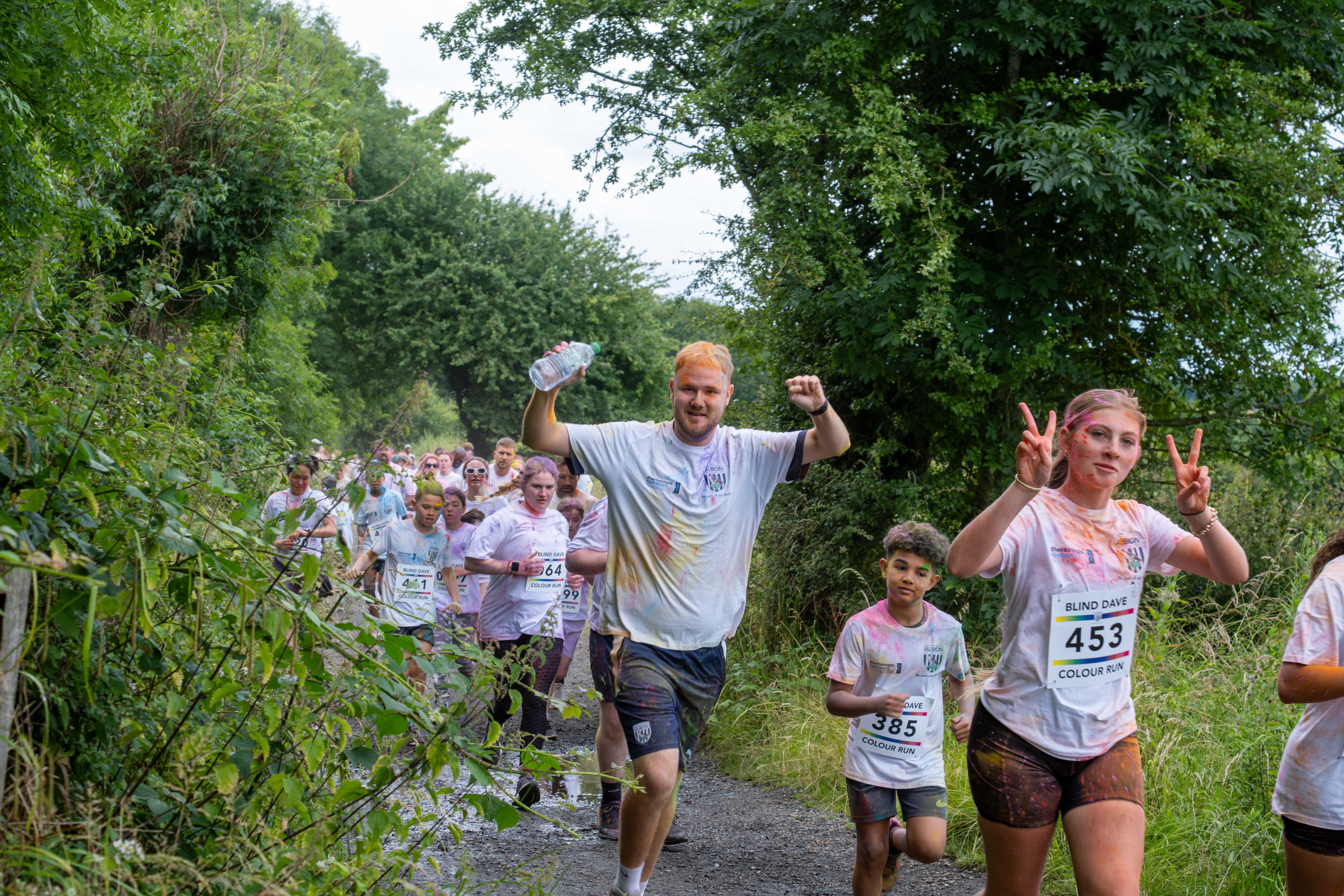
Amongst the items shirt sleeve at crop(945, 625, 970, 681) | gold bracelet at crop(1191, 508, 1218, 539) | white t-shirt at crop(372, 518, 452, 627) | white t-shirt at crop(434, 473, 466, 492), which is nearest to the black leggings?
white t-shirt at crop(372, 518, 452, 627)

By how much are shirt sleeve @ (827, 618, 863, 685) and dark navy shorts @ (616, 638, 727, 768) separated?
2.20 feet

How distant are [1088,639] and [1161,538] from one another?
519mm

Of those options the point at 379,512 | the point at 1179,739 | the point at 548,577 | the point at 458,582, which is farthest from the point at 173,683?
the point at 379,512

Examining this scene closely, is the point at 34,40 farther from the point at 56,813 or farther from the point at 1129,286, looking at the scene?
the point at 1129,286

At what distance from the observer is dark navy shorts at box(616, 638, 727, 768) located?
446cm

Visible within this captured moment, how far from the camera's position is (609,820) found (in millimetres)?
6473

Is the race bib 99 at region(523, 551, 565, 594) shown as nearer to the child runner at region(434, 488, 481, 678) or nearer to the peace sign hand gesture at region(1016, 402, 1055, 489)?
the child runner at region(434, 488, 481, 678)

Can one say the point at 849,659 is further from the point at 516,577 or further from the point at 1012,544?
the point at 516,577

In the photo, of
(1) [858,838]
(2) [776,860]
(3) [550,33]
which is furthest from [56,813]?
(3) [550,33]

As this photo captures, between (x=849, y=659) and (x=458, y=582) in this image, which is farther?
(x=458, y=582)

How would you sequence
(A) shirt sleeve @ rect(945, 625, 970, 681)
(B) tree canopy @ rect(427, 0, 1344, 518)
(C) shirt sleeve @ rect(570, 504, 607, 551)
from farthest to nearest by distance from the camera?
(B) tree canopy @ rect(427, 0, 1344, 518), (C) shirt sleeve @ rect(570, 504, 607, 551), (A) shirt sleeve @ rect(945, 625, 970, 681)

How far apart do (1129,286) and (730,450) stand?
5703 millimetres

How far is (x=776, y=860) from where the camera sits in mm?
6223

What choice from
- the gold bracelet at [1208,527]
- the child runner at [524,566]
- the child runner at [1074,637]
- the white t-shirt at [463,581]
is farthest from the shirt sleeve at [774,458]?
the white t-shirt at [463,581]
